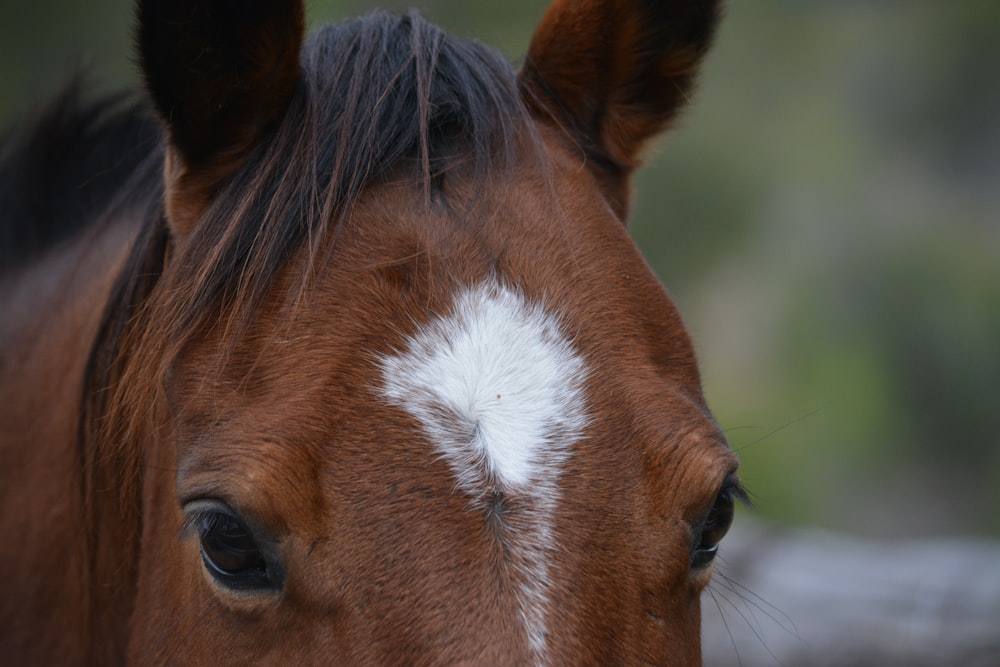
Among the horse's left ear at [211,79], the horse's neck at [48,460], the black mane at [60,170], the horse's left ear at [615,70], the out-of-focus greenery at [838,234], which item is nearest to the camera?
the horse's left ear at [211,79]

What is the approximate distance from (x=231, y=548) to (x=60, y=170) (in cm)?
178

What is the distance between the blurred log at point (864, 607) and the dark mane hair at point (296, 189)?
295cm

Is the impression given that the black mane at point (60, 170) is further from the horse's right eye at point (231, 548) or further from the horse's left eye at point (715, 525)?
the horse's left eye at point (715, 525)

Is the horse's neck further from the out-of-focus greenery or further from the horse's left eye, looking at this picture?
the out-of-focus greenery

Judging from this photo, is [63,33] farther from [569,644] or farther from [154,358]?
[569,644]

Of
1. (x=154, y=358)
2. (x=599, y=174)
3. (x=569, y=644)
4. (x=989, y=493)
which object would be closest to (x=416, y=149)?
(x=599, y=174)

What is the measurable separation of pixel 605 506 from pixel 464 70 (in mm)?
1015

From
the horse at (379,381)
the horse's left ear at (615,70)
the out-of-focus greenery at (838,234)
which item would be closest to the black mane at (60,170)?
the horse at (379,381)

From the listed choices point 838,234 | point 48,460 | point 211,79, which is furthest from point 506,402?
point 838,234

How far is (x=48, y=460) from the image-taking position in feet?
7.77

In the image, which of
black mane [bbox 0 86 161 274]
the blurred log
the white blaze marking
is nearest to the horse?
the white blaze marking

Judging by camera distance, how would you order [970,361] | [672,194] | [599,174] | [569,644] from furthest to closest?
[672,194] < [970,361] < [599,174] < [569,644]

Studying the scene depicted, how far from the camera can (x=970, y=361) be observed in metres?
9.69

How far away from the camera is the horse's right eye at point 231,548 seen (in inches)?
64.5
